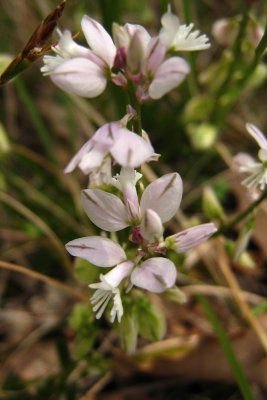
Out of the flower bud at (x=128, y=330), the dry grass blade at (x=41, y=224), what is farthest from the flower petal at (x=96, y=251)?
the dry grass blade at (x=41, y=224)

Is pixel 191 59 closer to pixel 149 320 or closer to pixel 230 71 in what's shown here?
pixel 230 71

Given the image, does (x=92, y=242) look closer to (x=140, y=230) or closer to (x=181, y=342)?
(x=140, y=230)

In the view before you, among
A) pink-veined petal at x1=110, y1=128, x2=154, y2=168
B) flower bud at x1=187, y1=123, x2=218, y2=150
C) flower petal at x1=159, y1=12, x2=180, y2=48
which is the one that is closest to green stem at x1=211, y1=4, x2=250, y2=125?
flower bud at x1=187, y1=123, x2=218, y2=150

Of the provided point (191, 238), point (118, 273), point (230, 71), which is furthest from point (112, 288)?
point (230, 71)

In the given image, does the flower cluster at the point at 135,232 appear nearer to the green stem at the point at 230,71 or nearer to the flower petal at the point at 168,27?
the flower petal at the point at 168,27

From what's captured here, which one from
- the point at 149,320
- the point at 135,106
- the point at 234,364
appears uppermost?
the point at 135,106

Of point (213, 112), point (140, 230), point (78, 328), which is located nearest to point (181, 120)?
point (213, 112)

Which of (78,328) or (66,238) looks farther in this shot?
(66,238)
